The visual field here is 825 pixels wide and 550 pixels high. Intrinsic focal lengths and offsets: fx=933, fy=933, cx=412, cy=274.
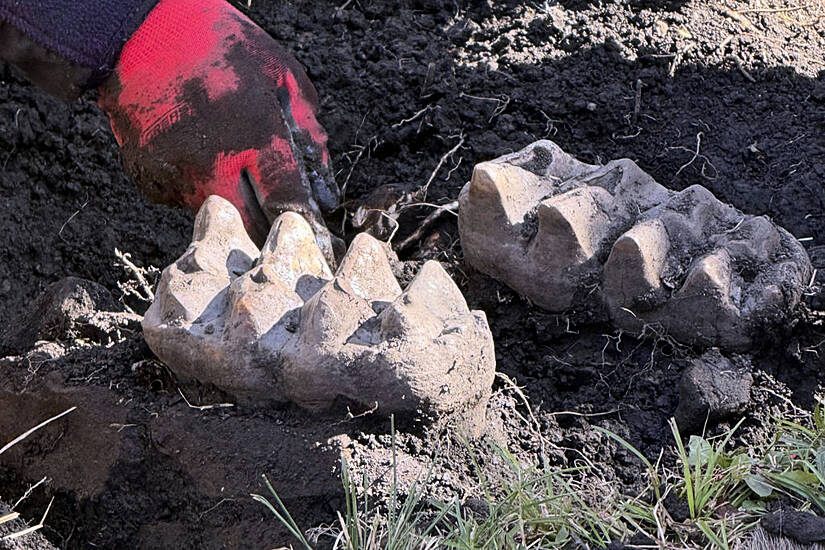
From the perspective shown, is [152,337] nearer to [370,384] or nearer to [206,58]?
[370,384]

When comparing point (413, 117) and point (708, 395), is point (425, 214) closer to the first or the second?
point (413, 117)

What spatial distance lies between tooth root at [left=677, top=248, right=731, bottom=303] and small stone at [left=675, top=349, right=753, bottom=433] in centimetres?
14

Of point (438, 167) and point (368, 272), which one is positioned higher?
point (368, 272)

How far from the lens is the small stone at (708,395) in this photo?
1763 mm

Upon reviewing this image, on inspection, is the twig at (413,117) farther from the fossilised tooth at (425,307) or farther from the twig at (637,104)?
the fossilised tooth at (425,307)

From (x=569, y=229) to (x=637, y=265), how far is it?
0.51 ft

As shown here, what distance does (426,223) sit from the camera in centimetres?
241

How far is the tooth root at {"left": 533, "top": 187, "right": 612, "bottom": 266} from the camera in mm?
1931

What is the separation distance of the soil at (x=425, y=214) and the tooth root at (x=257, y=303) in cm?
15

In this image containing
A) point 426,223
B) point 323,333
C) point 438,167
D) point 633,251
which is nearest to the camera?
point 323,333

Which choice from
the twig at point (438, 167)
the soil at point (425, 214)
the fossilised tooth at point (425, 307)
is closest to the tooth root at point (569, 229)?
the soil at point (425, 214)

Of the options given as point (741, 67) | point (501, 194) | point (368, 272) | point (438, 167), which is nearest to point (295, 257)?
point (368, 272)

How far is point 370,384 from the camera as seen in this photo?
1.59 metres

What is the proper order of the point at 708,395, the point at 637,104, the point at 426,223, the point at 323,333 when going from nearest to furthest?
the point at 323,333 < the point at 708,395 < the point at 426,223 < the point at 637,104
